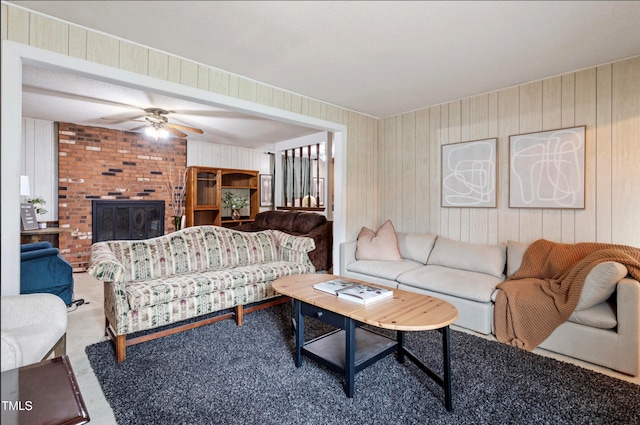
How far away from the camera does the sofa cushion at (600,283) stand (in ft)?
7.47

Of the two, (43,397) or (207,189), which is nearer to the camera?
(43,397)

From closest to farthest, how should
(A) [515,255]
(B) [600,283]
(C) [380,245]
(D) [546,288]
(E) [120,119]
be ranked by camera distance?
(B) [600,283]
(D) [546,288]
(A) [515,255]
(C) [380,245]
(E) [120,119]

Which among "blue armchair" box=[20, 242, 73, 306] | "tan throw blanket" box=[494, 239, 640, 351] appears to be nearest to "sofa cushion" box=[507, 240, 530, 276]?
"tan throw blanket" box=[494, 239, 640, 351]

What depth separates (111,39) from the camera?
7.99 feet

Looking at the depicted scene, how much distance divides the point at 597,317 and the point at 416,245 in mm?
1889

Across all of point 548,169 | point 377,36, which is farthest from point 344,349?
point 548,169

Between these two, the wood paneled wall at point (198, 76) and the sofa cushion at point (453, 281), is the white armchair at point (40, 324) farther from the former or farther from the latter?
the sofa cushion at point (453, 281)

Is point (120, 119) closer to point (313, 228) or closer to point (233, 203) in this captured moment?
point (233, 203)

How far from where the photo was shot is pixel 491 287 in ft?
9.68

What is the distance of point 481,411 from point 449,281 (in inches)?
55.1

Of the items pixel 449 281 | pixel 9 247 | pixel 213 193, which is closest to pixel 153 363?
pixel 9 247

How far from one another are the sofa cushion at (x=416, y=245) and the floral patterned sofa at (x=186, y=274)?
1.16 meters

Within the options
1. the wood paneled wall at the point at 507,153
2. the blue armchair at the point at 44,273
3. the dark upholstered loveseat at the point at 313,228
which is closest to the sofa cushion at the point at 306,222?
the dark upholstered loveseat at the point at 313,228

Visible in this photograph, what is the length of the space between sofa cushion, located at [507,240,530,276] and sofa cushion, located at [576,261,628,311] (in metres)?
0.82
